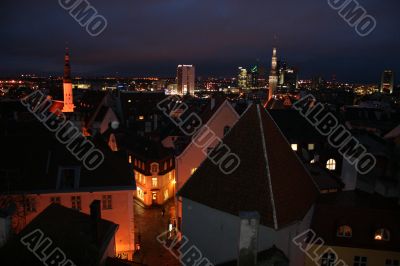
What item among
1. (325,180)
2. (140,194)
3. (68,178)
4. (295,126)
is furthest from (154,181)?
(325,180)

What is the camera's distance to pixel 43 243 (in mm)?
13586

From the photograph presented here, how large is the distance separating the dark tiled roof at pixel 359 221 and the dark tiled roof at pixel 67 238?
11.3 m

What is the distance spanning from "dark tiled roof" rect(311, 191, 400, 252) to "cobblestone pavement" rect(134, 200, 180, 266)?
11.3 m

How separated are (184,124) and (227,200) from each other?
2247 centimetres

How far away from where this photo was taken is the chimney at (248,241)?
13.6 m

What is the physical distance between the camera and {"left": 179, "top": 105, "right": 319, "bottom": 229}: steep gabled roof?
16516mm

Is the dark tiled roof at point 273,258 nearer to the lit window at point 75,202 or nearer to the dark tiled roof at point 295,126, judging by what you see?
the lit window at point 75,202

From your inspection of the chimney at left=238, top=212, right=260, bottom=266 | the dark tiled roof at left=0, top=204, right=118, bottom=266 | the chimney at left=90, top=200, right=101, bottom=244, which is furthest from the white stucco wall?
the chimney at left=90, top=200, right=101, bottom=244

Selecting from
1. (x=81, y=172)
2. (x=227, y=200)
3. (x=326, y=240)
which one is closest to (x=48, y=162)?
(x=81, y=172)

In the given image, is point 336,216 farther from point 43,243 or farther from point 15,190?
point 15,190

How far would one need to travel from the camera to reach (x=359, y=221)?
18641 millimetres

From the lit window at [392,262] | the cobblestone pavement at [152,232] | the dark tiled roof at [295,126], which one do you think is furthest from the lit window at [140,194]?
the lit window at [392,262]

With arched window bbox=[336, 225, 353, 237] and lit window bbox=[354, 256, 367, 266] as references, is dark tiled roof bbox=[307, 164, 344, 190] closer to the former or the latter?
arched window bbox=[336, 225, 353, 237]

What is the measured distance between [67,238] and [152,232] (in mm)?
16417
